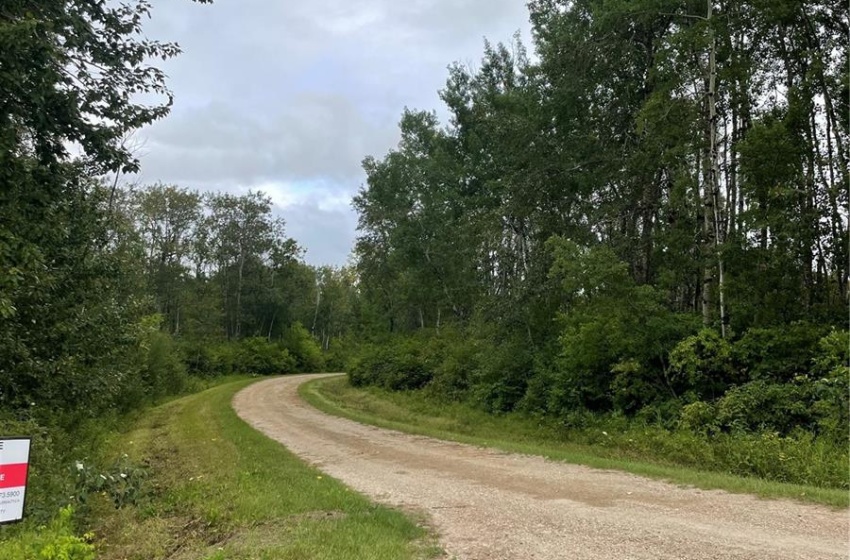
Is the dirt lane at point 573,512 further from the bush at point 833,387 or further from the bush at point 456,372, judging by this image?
the bush at point 456,372

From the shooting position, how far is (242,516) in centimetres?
668

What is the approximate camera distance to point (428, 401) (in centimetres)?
2244

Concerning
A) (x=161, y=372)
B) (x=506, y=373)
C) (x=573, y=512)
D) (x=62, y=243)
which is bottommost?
(x=161, y=372)

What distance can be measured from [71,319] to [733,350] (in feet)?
42.8

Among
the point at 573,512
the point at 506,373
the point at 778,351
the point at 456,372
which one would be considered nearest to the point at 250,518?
the point at 573,512

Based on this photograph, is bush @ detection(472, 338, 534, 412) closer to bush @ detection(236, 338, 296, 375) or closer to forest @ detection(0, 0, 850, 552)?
forest @ detection(0, 0, 850, 552)

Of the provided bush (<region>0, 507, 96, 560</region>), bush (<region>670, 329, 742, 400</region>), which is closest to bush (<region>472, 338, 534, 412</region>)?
bush (<region>670, 329, 742, 400</region>)

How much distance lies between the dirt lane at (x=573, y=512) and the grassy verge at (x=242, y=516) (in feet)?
1.70

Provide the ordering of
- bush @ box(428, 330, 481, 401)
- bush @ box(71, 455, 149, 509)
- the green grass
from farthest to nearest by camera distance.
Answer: bush @ box(428, 330, 481, 401) → bush @ box(71, 455, 149, 509) → the green grass

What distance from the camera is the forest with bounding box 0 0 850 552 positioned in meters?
6.85

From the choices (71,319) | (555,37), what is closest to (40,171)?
(71,319)

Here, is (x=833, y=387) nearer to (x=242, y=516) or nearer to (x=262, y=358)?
(x=242, y=516)

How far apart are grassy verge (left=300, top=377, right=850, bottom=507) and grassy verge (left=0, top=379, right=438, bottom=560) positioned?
410cm

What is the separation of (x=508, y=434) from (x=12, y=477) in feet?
38.6
